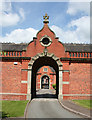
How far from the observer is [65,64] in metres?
18.5

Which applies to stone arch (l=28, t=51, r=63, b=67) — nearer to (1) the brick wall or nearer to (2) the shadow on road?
(1) the brick wall

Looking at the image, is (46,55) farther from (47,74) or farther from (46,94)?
(47,74)

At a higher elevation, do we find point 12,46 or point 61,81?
point 12,46

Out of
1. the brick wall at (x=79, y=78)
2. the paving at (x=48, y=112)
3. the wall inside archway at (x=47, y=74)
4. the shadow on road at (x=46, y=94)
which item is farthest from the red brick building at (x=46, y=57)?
the wall inside archway at (x=47, y=74)

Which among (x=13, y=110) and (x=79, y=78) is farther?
(x=79, y=78)

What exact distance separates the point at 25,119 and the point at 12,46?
15884 millimetres

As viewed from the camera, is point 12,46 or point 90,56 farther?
point 12,46

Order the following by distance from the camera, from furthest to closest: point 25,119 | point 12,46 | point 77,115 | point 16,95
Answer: point 12,46, point 16,95, point 77,115, point 25,119

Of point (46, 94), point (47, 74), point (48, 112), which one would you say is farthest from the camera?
point (47, 74)

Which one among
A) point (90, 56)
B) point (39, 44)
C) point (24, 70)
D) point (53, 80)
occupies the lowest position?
point (53, 80)

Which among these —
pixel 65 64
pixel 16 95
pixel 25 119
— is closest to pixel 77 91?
pixel 65 64

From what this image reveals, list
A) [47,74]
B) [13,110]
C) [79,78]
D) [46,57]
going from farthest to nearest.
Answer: [47,74]
[46,57]
[79,78]
[13,110]

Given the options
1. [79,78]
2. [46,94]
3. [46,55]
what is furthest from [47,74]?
[46,55]

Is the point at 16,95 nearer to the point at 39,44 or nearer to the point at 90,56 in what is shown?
the point at 39,44
